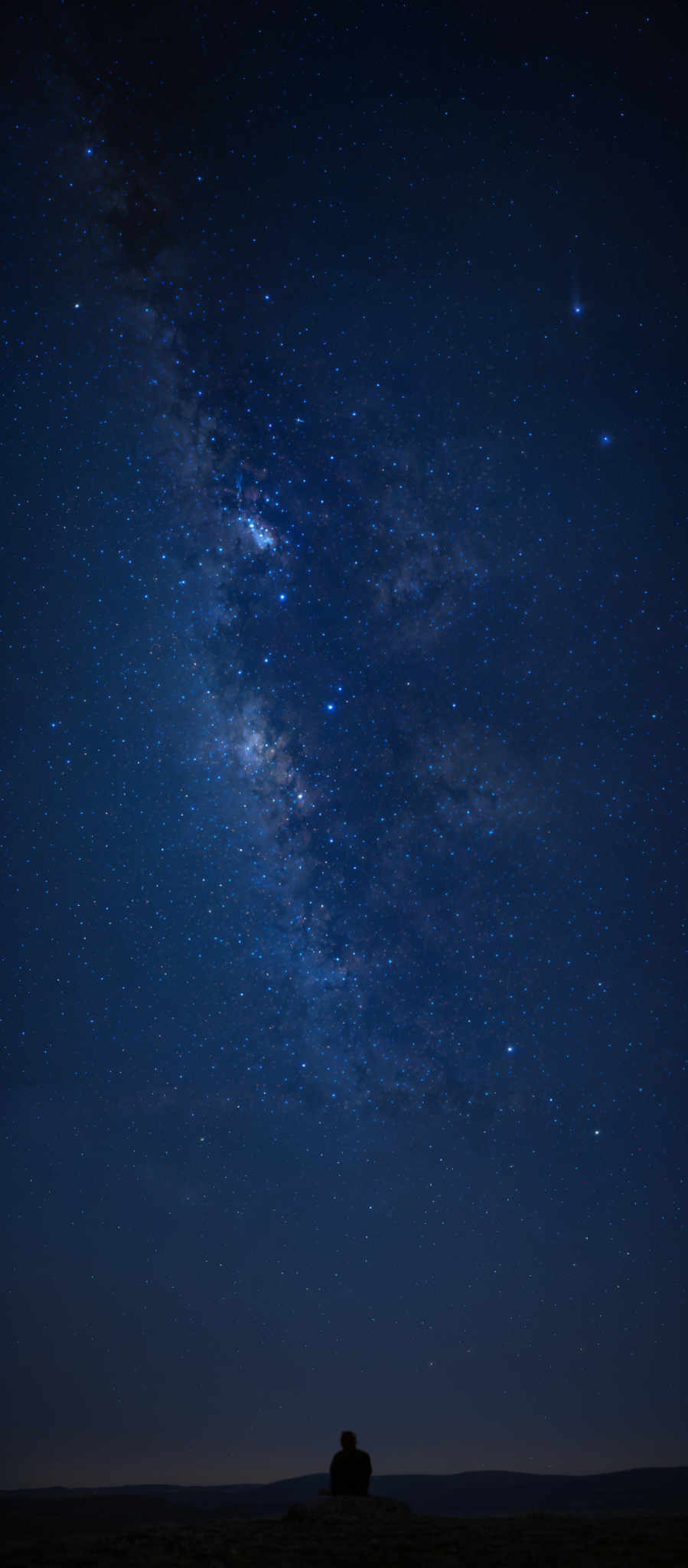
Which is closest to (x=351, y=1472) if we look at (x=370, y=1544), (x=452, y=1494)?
(x=370, y=1544)

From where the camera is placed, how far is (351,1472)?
7227 millimetres

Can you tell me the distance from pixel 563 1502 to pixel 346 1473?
8463cm

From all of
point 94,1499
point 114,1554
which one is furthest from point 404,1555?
point 94,1499

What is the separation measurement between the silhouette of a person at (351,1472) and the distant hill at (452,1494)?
215 feet

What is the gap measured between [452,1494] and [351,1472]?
101336 millimetres

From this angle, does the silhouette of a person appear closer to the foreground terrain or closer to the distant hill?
the foreground terrain

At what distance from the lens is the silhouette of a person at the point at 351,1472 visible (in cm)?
719

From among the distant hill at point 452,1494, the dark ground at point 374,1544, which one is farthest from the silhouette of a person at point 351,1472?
the distant hill at point 452,1494

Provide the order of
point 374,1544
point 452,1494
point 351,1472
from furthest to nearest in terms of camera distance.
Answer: point 452,1494
point 351,1472
point 374,1544

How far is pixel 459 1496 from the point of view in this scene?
84500 mm

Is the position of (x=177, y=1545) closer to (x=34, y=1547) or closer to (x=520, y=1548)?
(x=34, y=1547)

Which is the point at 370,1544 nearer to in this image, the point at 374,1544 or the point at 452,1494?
the point at 374,1544

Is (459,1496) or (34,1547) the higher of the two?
(34,1547)

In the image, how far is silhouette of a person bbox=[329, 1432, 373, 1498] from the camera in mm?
7190
